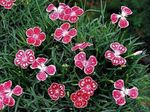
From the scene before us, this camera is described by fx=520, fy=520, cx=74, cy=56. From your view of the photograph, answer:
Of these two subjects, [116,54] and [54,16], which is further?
[54,16]

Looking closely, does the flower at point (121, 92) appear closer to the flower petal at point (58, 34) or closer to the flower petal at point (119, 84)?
the flower petal at point (119, 84)

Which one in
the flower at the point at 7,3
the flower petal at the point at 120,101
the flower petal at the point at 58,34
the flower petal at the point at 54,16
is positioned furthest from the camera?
the flower at the point at 7,3

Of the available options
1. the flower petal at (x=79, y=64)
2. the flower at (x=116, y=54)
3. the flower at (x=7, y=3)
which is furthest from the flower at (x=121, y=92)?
the flower at (x=7, y=3)

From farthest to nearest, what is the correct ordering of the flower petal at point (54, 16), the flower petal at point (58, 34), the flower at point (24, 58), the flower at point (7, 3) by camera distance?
the flower at point (7, 3) → the flower petal at point (54, 16) → the flower petal at point (58, 34) → the flower at point (24, 58)

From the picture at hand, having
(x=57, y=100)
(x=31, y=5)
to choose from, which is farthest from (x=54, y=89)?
(x=31, y=5)

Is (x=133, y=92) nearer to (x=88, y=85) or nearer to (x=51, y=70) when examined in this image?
(x=88, y=85)

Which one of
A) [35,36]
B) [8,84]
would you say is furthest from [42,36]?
[8,84]

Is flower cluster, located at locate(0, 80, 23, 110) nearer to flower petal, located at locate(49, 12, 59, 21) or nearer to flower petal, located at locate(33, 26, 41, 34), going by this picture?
flower petal, located at locate(33, 26, 41, 34)
